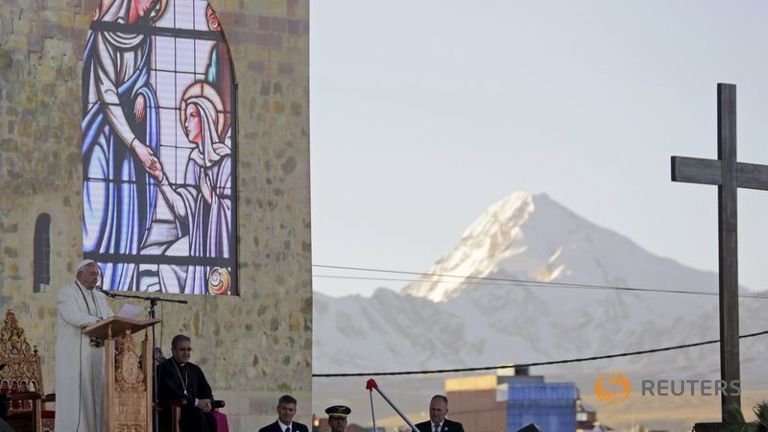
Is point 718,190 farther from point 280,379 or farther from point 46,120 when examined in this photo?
point 46,120

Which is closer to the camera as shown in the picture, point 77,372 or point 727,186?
point 77,372

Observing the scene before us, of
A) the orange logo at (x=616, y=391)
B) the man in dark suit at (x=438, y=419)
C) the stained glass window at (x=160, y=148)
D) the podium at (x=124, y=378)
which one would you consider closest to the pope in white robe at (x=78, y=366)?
the podium at (x=124, y=378)

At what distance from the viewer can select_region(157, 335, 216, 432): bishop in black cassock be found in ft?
53.8

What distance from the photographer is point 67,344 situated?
50.3 ft

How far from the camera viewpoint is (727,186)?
17.6 meters

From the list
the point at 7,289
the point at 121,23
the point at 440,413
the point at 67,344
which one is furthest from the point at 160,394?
the point at 121,23

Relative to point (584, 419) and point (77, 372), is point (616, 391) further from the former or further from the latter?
point (77, 372)

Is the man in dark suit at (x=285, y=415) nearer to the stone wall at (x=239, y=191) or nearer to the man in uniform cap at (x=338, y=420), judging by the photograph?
the man in uniform cap at (x=338, y=420)

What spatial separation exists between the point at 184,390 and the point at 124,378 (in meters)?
1.32

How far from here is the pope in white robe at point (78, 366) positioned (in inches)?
601

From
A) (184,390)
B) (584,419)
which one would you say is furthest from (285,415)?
(584,419)

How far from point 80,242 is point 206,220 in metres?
1.62

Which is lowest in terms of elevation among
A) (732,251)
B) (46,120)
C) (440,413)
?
(440,413)

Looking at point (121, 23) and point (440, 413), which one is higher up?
point (121, 23)
